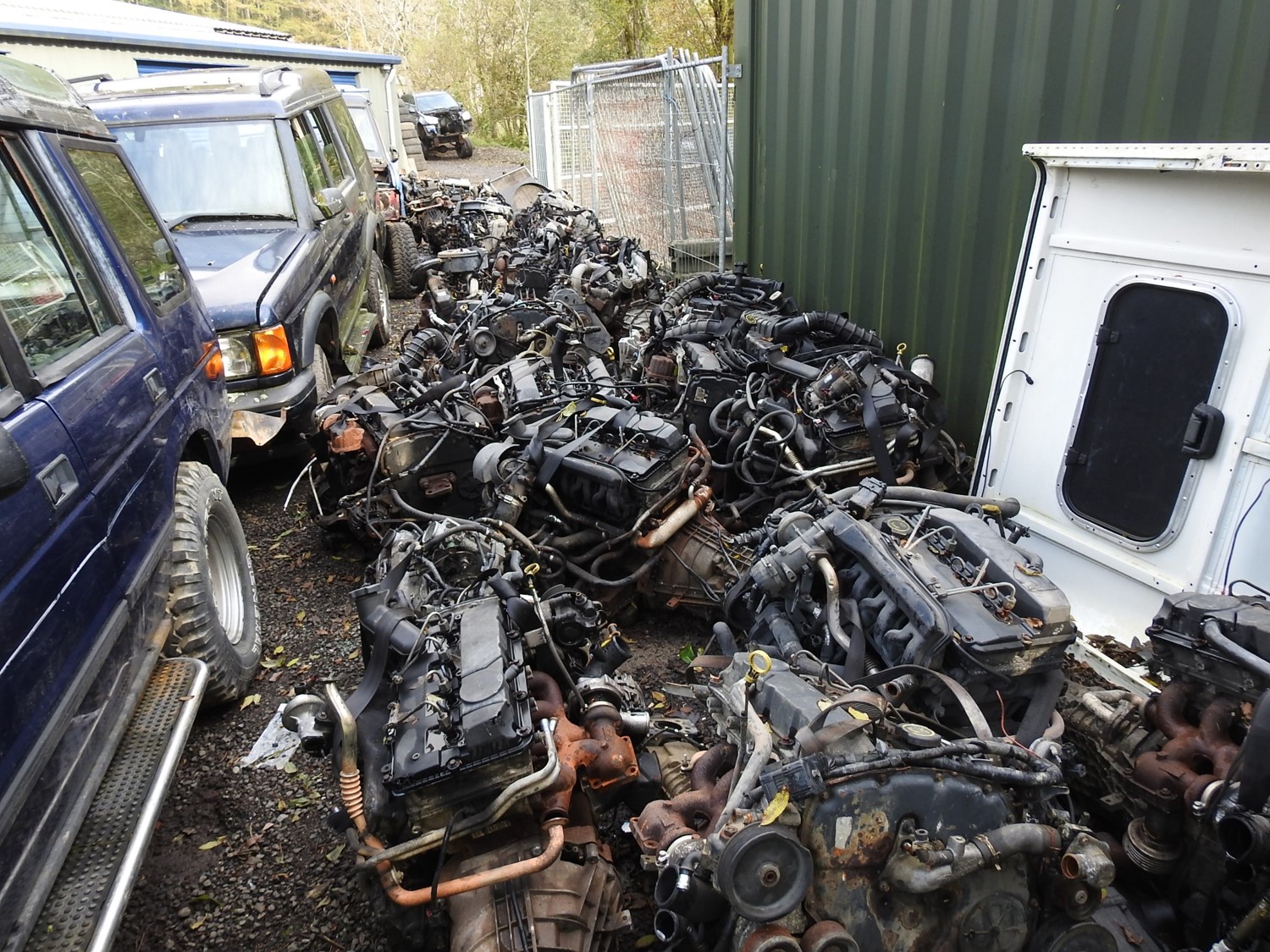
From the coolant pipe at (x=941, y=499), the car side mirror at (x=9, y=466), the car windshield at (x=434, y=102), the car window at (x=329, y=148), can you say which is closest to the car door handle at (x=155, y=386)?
the car side mirror at (x=9, y=466)

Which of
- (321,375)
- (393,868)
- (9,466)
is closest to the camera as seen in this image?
(9,466)

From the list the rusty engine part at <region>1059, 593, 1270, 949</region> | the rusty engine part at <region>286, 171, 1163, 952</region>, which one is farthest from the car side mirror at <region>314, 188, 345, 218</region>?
the rusty engine part at <region>1059, 593, 1270, 949</region>

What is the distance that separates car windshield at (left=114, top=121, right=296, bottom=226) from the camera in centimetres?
594

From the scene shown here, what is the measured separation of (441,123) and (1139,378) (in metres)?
25.4

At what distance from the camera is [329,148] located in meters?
7.52

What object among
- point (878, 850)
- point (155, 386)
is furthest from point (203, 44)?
point (878, 850)

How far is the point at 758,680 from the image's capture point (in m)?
2.39

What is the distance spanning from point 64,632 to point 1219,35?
4.75 metres

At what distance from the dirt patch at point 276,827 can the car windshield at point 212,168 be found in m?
3.17

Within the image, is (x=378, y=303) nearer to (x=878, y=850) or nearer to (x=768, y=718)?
(x=768, y=718)

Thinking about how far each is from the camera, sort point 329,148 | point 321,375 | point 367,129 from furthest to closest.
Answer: point 367,129 < point 329,148 < point 321,375

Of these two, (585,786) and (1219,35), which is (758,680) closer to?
(585,786)

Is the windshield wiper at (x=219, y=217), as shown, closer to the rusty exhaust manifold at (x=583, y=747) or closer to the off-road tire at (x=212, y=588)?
the off-road tire at (x=212, y=588)

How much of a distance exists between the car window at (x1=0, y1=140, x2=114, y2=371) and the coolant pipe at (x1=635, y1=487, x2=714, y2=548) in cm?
237
